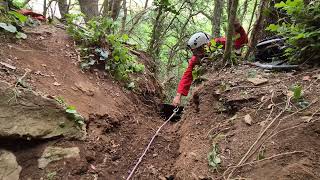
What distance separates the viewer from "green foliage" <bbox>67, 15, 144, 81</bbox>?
5047mm

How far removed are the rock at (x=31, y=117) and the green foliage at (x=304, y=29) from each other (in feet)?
7.94

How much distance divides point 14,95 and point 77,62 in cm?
168

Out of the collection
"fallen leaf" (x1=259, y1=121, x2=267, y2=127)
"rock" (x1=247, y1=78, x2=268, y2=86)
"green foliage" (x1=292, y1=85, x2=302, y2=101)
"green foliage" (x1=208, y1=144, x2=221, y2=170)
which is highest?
"green foliage" (x1=292, y1=85, x2=302, y2=101)

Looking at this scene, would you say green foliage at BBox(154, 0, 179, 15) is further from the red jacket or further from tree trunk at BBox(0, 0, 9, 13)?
tree trunk at BBox(0, 0, 9, 13)

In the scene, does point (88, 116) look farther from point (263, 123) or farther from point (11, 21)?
point (263, 123)

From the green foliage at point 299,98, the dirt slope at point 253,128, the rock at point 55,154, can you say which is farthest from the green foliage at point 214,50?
the rock at point 55,154

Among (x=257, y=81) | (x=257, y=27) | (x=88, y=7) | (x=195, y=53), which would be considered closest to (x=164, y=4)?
(x=88, y=7)

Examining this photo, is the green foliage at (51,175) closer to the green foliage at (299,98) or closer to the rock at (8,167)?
the rock at (8,167)

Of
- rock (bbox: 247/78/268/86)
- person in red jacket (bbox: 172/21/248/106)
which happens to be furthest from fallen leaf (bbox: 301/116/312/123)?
person in red jacket (bbox: 172/21/248/106)

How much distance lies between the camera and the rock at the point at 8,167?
278cm

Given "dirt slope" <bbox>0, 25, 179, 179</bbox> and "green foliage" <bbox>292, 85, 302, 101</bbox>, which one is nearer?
"green foliage" <bbox>292, 85, 302, 101</bbox>

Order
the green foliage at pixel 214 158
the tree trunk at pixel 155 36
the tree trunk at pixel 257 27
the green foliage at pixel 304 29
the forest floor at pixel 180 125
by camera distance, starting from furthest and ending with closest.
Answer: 1. the tree trunk at pixel 155 36
2. the tree trunk at pixel 257 27
3. the green foliage at pixel 304 29
4. the green foliage at pixel 214 158
5. the forest floor at pixel 180 125

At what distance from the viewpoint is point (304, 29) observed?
3.60m

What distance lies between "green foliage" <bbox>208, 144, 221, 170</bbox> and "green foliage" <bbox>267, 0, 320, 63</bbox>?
4.67 feet
